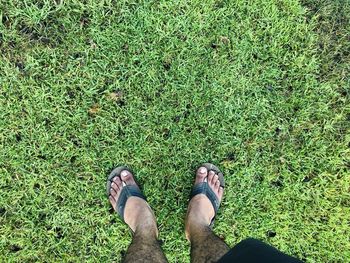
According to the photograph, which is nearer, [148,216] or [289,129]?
[148,216]

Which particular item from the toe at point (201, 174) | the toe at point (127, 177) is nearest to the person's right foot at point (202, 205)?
the toe at point (201, 174)

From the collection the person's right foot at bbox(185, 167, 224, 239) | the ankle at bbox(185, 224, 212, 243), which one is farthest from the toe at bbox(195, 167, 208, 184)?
the ankle at bbox(185, 224, 212, 243)

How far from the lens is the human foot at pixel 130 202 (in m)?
2.84

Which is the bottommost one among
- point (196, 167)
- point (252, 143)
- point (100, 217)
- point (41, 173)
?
point (100, 217)

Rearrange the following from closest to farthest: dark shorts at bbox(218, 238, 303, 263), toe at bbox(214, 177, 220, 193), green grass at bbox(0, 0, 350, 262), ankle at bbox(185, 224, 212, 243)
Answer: dark shorts at bbox(218, 238, 303, 263), ankle at bbox(185, 224, 212, 243), green grass at bbox(0, 0, 350, 262), toe at bbox(214, 177, 220, 193)

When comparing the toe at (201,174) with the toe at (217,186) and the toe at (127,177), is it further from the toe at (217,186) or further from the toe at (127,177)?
the toe at (127,177)

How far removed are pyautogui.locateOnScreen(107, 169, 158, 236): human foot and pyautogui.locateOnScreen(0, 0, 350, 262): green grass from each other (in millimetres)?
81

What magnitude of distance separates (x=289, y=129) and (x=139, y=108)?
1.18 metres

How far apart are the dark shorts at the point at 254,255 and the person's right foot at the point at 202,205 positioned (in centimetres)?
52

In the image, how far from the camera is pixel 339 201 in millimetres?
3096

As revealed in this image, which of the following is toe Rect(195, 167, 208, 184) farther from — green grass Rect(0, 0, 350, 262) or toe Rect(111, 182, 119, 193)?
toe Rect(111, 182, 119, 193)

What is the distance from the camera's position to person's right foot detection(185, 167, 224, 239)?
289 centimetres

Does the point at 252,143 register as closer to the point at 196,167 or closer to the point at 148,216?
the point at 196,167

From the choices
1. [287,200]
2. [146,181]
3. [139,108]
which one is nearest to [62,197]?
[146,181]
